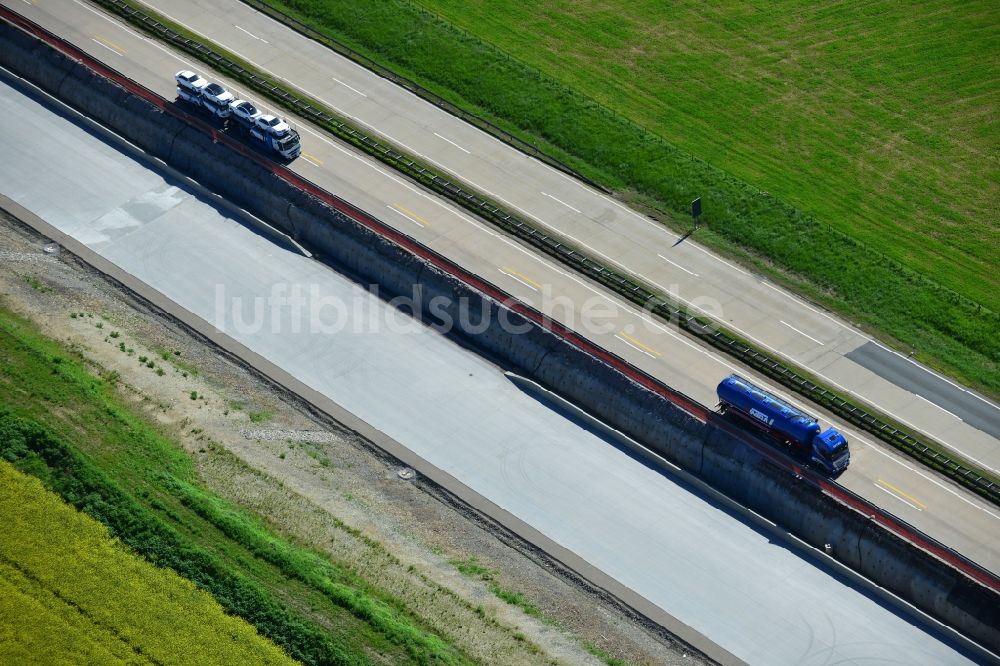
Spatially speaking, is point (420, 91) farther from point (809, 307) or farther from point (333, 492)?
point (333, 492)

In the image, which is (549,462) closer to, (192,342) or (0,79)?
(192,342)

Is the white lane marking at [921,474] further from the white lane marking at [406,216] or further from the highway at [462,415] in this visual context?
the white lane marking at [406,216]

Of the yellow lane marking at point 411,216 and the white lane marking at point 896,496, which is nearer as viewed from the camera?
the white lane marking at point 896,496

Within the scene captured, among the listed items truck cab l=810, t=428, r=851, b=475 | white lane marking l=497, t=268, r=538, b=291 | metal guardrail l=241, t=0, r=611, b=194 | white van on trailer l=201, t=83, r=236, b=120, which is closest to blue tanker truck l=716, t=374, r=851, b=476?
truck cab l=810, t=428, r=851, b=475

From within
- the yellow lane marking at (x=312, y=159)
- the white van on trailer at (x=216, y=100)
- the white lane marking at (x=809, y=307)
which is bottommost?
the white lane marking at (x=809, y=307)

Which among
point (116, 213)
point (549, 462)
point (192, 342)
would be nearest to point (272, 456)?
point (192, 342)

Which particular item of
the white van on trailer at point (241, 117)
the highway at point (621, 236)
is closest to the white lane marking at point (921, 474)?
the highway at point (621, 236)

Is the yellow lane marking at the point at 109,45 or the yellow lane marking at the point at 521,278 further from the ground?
the yellow lane marking at the point at 109,45

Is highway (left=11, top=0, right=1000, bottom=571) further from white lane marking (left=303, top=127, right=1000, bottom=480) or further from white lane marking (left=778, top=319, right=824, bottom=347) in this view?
white lane marking (left=778, top=319, right=824, bottom=347)
